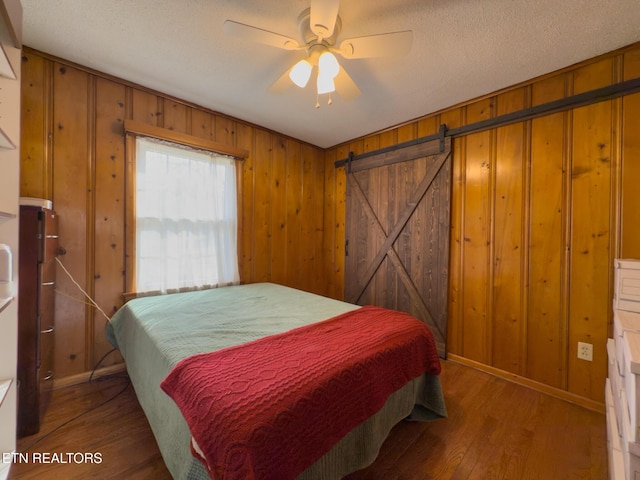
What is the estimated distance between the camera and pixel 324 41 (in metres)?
1.50

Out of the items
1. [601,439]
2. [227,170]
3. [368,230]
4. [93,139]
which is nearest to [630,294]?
[601,439]

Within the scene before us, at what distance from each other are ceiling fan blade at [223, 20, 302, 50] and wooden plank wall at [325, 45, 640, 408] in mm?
1805

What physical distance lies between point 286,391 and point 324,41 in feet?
5.95

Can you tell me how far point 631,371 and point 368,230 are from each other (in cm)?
255

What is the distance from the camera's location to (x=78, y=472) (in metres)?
1.27

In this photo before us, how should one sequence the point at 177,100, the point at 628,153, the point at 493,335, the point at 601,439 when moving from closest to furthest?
the point at 601,439 < the point at 628,153 < the point at 493,335 < the point at 177,100

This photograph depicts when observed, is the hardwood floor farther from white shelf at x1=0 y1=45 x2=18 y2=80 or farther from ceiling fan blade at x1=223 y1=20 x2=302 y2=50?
ceiling fan blade at x1=223 y1=20 x2=302 y2=50

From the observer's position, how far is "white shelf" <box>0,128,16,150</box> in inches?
38.4

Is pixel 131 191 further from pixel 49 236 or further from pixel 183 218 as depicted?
pixel 49 236

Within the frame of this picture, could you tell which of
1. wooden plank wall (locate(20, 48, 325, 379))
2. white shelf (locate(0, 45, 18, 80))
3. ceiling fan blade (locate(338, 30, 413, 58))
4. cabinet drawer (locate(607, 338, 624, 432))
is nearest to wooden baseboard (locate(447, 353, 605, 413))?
cabinet drawer (locate(607, 338, 624, 432))

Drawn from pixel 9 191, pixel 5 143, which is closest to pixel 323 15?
pixel 5 143

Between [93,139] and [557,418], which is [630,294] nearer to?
[557,418]

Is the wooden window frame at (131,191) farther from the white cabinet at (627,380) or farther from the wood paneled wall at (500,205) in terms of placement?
the white cabinet at (627,380)

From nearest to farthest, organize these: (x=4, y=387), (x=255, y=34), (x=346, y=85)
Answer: (x=4, y=387)
(x=255, y=34)
(x=346, y=85)
